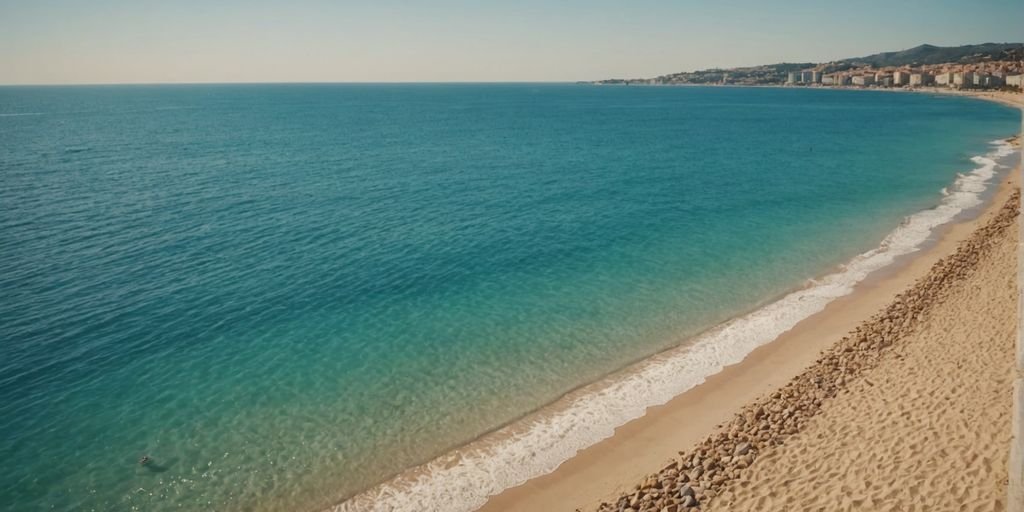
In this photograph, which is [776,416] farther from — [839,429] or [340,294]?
[340,294]

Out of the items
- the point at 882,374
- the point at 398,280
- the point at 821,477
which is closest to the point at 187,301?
the point at 398,280

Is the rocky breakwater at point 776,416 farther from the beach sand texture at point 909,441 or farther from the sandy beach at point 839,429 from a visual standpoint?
the beach sand texture at point 909,441

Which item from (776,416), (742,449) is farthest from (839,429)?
(742,449)

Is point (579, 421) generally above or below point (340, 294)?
below

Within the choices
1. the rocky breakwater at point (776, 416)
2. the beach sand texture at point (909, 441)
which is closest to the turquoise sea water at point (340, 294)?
the rocky breakwater at point (776, 416)

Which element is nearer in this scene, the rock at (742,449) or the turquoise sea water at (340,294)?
the rock at (742,449)

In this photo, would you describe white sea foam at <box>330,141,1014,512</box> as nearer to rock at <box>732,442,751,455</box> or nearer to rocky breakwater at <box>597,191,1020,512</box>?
rocky breakwater at <box>597,191,1020,512</box>

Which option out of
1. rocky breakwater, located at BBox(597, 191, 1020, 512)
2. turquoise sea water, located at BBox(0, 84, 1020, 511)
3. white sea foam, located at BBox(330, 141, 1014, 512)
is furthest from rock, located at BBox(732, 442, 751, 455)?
turquoise sea water, located at BBox(0, 84, 1020, 511)

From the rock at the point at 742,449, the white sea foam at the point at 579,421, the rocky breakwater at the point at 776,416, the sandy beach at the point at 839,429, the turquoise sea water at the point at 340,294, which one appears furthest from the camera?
the turquoise sea water at the point at 340,294
